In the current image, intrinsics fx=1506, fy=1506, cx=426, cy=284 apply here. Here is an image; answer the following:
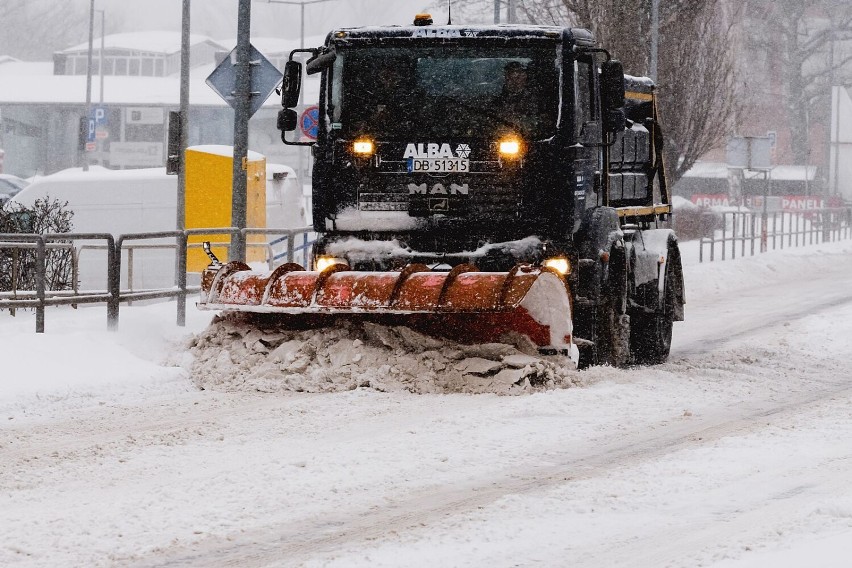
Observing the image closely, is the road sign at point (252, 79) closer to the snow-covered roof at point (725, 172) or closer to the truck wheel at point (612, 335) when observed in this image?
the truck wheel at point (612, 335)

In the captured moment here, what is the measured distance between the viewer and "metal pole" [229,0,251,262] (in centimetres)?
1462

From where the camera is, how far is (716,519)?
6266 mm

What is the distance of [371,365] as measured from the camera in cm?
1033

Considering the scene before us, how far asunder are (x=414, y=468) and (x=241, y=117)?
792 cm

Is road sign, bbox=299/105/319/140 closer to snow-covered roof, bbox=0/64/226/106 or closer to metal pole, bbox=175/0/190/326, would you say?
metal pole, bbox=175/0/190/326

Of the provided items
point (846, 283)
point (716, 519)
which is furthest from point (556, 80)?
point (846, 283)

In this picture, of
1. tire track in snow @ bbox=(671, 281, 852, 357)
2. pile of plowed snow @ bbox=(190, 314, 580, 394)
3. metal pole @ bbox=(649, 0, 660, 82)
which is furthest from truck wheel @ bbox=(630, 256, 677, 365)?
metal pole @ bbox=(649, 0, 660, 82)

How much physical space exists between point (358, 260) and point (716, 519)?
552cm

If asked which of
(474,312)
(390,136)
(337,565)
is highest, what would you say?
(390,136)

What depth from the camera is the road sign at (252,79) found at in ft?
47.9

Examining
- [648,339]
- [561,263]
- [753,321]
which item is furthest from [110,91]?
[561,263]

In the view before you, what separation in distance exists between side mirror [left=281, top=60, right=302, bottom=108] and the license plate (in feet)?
3.64

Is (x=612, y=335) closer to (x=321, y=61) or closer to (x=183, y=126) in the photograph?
(x=321, y=61)

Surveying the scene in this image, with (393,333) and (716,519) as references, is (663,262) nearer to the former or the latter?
(393,333)
